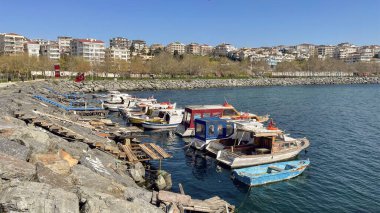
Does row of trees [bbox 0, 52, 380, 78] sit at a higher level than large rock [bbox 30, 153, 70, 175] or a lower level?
higher

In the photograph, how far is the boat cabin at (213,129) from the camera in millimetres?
27203

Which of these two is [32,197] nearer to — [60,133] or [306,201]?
[60,133]

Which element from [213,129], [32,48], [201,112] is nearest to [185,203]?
[213,129]

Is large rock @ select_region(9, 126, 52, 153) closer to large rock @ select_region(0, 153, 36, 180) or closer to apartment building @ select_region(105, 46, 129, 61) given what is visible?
large rock @ select_region(0, 153, 36, 180)

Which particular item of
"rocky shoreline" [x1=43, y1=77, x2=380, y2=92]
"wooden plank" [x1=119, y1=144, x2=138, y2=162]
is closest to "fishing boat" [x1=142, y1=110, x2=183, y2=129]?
"wooden plank" [x1=119, y1=144, x2=138, y2=162]

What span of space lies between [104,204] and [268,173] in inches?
505

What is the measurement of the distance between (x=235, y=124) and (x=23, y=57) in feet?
254

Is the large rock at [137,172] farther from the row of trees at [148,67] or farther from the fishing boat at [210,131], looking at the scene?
the row of trees at [148,67]

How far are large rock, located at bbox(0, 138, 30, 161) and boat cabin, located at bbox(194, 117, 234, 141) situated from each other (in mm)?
16402

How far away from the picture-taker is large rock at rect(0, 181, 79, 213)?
27.7 ft

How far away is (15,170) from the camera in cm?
995

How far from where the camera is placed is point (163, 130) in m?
35.8

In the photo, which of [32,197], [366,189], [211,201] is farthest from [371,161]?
[32,197]

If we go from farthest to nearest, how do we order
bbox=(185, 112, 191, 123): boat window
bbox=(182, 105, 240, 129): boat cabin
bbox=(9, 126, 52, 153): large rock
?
1. bbox=(185, 112, 191, 123): boat window
2. bbox=(182, 105, 240, 129): boat cabin
3. bbox=(9, 126, 52, 153): large rock
